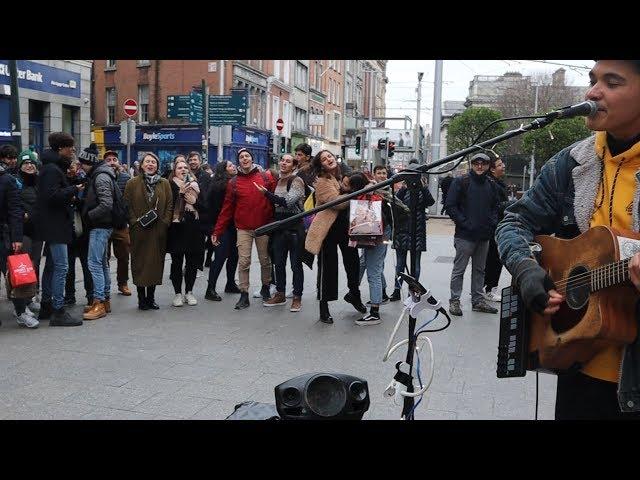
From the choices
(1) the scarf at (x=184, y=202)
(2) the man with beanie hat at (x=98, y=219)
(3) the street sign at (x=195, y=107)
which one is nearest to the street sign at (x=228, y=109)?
(3) the street sign at (x=195, y=107)

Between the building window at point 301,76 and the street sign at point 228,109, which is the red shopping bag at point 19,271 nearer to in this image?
the street sign at point 228,109

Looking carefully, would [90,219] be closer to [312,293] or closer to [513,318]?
[312,293]

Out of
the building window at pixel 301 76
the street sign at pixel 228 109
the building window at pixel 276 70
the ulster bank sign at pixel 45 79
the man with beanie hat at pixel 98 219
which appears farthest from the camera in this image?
the building window at pixel 301 76

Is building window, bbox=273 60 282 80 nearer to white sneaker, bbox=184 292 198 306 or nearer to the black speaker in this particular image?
white sneaker, bbox=184 292 198 306

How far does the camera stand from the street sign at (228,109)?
2614cm

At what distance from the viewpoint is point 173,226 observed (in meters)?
8.12

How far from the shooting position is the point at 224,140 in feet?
70.2

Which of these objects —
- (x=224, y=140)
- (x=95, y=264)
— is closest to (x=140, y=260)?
(x=95, y=264)

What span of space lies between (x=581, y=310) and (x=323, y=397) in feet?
3.50

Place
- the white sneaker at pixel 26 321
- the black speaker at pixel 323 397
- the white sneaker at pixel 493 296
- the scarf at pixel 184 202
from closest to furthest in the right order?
1. the black speaker at pixel 323 397
2. the white sneaker at pixel 26 321
3. the scarf at pixel 184 202
4. the white sneaker at pixel 493 296

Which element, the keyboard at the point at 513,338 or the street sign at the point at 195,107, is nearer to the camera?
the keyboard at the point at 513,338

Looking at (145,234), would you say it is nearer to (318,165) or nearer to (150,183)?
(150,183)

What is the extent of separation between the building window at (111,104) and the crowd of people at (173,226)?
26.8 m
